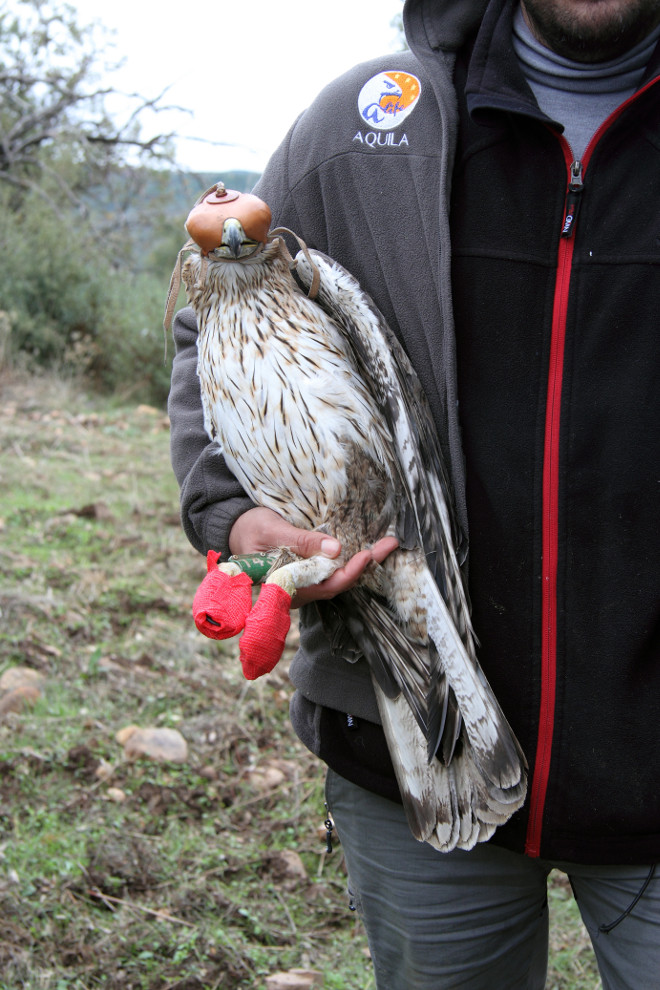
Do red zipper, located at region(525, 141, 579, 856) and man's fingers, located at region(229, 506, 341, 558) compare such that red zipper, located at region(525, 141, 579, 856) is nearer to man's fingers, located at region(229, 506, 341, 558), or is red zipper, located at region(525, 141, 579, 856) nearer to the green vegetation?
man's fingers, located at region(229, 506, 341, 558)

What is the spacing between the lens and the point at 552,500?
177 centimetres

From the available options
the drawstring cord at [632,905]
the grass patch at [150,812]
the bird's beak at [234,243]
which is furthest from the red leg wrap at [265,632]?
the grass patch at [150,812]

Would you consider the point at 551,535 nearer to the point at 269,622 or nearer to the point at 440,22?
the point at 269,622

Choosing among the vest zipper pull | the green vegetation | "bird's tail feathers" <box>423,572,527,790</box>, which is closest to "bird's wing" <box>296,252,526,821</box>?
"bird's tail feathers" <box>423,572,527,790</box>

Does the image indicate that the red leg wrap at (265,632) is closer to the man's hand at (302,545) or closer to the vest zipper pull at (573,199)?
the man's hand at (302,545)

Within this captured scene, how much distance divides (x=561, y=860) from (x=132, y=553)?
15.8ft

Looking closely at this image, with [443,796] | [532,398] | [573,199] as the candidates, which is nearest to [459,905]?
[443,796]

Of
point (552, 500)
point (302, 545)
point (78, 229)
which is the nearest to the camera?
point (552, 500)

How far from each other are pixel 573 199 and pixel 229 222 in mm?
682

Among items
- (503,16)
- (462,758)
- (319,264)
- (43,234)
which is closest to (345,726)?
(462,758)

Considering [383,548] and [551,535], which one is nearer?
[551,535]

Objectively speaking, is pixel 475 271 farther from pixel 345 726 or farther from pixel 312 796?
pixel 312 796

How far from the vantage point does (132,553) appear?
247 inches

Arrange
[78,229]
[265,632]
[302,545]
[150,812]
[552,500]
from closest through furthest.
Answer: [265,632], [552,500], [302,545], [150,812], [78,229]
